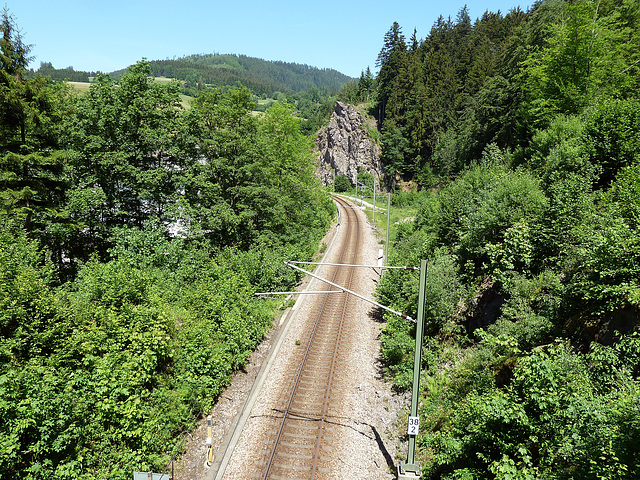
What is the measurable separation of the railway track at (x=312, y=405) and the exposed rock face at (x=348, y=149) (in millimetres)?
71934

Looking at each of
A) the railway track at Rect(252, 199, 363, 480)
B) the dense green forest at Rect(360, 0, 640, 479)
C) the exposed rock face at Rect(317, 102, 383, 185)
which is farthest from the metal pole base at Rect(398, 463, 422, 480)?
the exposed rock face at Rect(317, 102, 383, 185)

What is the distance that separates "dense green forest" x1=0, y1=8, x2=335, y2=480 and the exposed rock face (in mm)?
61935

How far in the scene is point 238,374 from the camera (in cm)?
1708

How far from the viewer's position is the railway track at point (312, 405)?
12391mm

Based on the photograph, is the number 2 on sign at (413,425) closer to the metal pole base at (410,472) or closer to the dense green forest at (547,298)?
the dense green forest at (547,298)

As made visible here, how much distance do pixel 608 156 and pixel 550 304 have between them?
8374 mm

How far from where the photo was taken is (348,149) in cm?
9625

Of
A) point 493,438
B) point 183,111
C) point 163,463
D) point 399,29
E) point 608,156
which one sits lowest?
point 163,463

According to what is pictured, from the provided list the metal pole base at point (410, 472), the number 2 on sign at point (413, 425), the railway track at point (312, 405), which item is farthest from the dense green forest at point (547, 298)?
the railway track at point (312, 405)

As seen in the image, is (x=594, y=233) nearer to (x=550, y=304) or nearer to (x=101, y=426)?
(x=550, y=304)

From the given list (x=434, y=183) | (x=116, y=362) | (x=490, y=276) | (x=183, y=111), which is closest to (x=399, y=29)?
(x=434, y=183)

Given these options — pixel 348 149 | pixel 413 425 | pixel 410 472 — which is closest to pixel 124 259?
pixel 413 425

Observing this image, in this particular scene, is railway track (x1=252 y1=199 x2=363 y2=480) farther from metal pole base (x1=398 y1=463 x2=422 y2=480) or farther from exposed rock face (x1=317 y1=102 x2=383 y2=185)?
exposed rock face (x1=317 y1=102 x2=383 y2=185)

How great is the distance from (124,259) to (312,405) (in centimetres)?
1186
